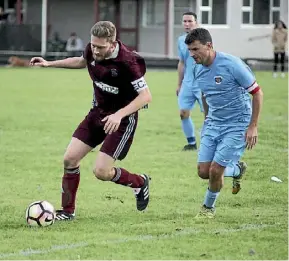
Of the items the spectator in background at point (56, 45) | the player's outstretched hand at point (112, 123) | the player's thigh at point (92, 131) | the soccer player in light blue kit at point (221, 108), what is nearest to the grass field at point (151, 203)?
the soccer player in light blue kit at point (221, 108)

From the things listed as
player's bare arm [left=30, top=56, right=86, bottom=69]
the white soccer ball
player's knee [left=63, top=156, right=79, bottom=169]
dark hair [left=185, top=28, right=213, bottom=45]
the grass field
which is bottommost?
the grass field

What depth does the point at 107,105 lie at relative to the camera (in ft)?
30.6

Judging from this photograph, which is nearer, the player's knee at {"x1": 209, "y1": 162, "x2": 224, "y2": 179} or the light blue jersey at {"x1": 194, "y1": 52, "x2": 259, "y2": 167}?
the light blue jersey at {"x1": 194, "y1": 52, "x2": 259, "y2": 167}

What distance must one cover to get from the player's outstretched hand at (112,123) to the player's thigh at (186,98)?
6536mm

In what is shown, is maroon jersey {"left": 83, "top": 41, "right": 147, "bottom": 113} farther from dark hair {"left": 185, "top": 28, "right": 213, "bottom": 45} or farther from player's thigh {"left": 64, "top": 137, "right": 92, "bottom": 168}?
dark hair {"left": 185, "top": 28, "right": 213, "bottom": 45}

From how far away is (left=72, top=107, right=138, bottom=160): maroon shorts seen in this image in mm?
9383

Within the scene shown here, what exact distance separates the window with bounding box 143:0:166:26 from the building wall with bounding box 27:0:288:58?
30cm

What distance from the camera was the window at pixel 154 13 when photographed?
46.4m

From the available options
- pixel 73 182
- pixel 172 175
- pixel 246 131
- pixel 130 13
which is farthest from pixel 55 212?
pixel 130 13

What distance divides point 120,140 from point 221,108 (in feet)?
3.45

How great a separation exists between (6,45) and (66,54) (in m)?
2.95

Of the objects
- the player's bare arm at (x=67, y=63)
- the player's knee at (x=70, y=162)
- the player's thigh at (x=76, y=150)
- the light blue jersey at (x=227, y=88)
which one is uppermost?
the player's bare arm at (x=67, y=63)

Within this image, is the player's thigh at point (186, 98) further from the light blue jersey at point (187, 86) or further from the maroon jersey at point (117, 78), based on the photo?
the maroon jersey at point (117, 78)

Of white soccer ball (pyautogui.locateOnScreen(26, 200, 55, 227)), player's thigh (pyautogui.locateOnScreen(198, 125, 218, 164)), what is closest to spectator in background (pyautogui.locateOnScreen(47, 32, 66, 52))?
player's thigh (pyautogui.locateOnScreen(198, 125, 218, 164))
